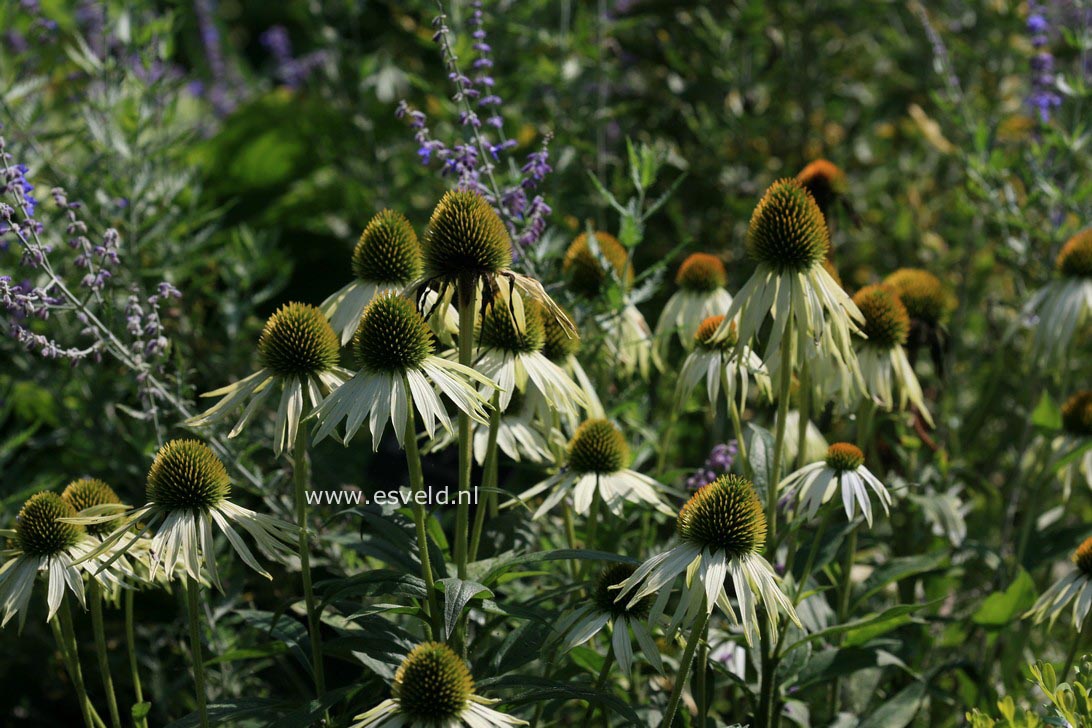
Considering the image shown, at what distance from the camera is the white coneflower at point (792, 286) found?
1.64m

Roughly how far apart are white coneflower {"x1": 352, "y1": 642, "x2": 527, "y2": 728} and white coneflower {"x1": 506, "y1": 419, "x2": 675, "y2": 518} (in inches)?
19.6

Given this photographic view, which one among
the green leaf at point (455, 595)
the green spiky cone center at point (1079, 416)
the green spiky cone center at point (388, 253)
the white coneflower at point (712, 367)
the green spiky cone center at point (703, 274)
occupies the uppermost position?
the green spiky cone center at point (388, 253)

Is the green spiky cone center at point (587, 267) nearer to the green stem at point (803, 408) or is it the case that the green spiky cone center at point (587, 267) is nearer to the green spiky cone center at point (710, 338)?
the green spiky cone center at point (710, 338)

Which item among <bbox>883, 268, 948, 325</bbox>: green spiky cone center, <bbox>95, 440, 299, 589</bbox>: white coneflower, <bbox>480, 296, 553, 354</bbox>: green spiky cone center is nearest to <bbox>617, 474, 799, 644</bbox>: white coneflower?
<bbox>480, 296, 553, 354</bbox>: green spiky cone center

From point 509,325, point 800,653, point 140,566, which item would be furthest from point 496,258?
point 800,653

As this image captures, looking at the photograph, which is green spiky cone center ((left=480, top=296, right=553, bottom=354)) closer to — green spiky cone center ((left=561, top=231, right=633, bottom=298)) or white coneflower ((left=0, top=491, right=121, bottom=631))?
green spiky cone center ((left=561, top=231, right=633, bottom=298))

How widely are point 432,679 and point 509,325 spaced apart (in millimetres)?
653

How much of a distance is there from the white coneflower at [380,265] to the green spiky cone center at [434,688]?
0.63 m

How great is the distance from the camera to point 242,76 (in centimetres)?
510

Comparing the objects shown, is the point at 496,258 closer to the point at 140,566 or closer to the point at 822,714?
the point at 140,566

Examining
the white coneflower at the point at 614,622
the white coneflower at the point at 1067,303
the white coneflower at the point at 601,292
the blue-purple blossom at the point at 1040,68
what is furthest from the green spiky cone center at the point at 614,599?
the blue-purple blossom at the point at 1040,68

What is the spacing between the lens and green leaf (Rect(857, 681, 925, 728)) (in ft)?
6.75

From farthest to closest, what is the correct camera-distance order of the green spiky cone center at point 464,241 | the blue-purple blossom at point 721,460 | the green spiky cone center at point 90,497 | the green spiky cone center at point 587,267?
the green spiky cone center at point 587,267 → the blue-purple blossom at point 721,460 → the green spiky cone center at point 90,497 → the green spiky cone center at point 464,241

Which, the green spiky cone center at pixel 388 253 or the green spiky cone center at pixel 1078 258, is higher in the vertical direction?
the green spiky cone center at pixel 388 253
